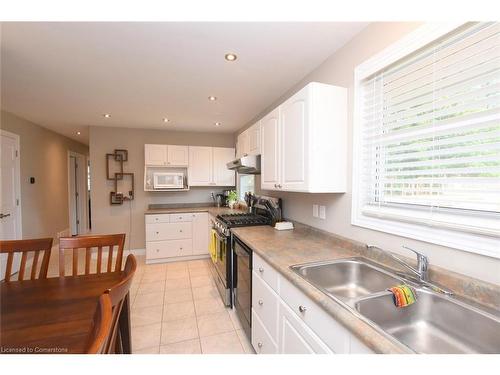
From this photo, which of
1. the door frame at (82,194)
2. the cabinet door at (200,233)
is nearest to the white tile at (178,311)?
the cabinet door at (200,233)

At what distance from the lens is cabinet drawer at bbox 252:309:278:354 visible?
1.48 metres

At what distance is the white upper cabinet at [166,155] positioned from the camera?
4074 mm

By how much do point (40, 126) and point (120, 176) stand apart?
174cm

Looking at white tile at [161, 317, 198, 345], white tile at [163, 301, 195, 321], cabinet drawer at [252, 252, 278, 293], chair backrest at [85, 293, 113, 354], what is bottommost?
white tile at [163, 301, 195, 321]

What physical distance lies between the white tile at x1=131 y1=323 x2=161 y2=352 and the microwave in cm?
254

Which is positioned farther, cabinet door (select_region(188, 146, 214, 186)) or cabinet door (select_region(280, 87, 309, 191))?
cabinet door (select_region(188, 146, 214, 186))

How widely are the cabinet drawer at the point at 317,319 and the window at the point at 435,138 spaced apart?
0.69m

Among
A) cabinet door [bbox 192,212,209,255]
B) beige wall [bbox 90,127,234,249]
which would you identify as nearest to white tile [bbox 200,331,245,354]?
cabinet door [bbox 192,212,209,255]

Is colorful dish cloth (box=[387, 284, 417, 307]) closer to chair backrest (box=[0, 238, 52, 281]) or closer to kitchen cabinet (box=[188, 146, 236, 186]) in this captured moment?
chair backrest (box=[0, 238, 52, 281])

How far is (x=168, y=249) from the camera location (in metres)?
3.90

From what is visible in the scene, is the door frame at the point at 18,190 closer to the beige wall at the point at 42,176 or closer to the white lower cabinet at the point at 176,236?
the beige wall at the point at 42,176

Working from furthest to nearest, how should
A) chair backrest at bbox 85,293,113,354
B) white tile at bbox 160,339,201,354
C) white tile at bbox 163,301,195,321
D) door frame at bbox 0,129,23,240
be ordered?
door frame at bbox 0,129,23,240 → white tile at bbox 163,301,195,321 → white tile at bbox 160,339,201,354 → chair backrest at bbox 85,293,113,354

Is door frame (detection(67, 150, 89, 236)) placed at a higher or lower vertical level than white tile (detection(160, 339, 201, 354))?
higher
